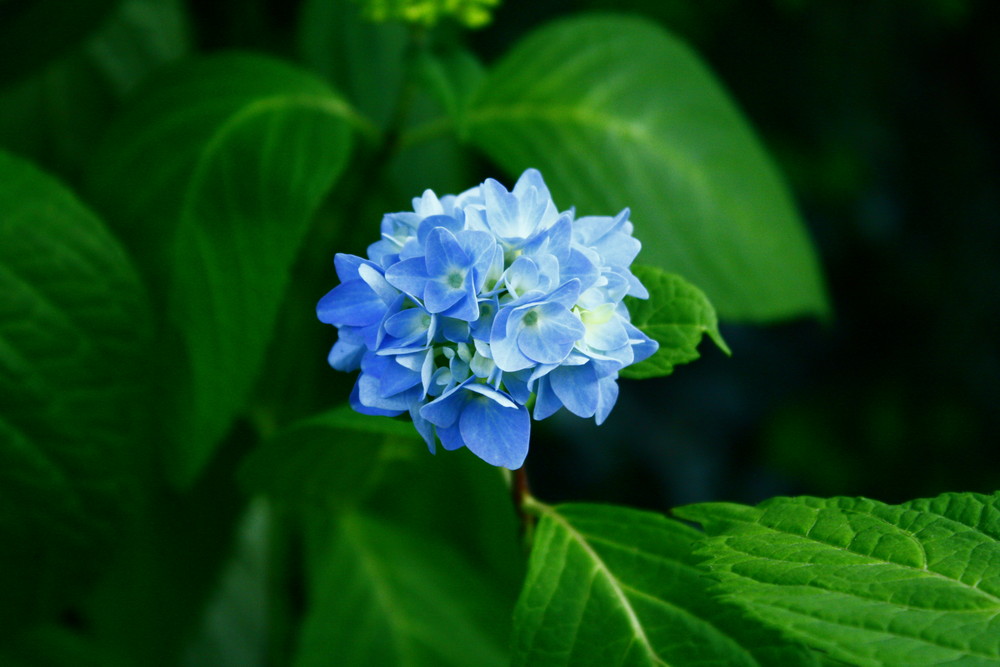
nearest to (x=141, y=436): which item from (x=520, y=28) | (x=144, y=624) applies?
(x=144, y=624)

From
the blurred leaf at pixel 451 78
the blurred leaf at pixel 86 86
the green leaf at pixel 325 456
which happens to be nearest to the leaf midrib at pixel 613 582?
the green leaf at pixel 325 456

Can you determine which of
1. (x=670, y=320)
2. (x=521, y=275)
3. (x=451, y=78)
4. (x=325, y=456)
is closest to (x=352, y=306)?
(x=521, y=275)

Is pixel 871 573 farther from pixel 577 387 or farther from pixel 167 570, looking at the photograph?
pixel 167 570

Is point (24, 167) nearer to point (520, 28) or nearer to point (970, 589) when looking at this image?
point (970, 589)

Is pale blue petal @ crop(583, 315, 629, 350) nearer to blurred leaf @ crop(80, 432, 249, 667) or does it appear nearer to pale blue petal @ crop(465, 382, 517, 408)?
pale blue petal @ crop(465, 382, 517, 408)

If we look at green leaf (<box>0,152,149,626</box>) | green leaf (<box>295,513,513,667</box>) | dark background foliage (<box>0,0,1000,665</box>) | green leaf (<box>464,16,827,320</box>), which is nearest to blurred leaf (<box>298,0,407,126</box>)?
dark background foliage (<box>0,0,1000,665</box>)
